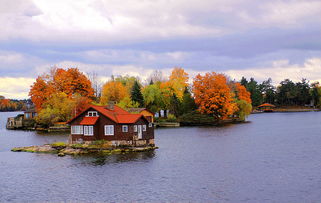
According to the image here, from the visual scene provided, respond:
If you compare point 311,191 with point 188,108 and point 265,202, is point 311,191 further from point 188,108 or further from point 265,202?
point 188,108

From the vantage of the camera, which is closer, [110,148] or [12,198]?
[12,198]

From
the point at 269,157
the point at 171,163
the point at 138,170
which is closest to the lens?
the point at 138,170

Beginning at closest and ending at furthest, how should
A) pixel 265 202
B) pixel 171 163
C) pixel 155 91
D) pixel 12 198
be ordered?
pixel 265 202
pixel 12 198
pixel 171 163
pixel 155 91

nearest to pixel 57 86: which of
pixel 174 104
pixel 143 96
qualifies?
pixel 143 96

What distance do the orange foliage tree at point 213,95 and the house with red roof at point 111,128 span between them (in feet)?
186

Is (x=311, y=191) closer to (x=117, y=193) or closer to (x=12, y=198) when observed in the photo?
(x=117, y=193)

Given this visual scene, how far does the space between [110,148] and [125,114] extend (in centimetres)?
647

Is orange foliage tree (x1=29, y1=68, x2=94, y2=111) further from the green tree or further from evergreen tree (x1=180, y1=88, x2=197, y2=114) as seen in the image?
the green tree

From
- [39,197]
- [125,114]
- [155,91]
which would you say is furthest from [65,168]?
[155,91]

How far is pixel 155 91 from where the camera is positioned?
120312mm

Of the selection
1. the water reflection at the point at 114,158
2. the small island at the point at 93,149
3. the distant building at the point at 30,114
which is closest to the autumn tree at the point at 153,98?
the distant building at the point at 30,114

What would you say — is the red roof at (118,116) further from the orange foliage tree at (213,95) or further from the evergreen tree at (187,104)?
the evergreen tree at (187,104)

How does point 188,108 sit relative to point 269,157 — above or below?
above

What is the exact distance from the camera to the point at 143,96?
392 feet
